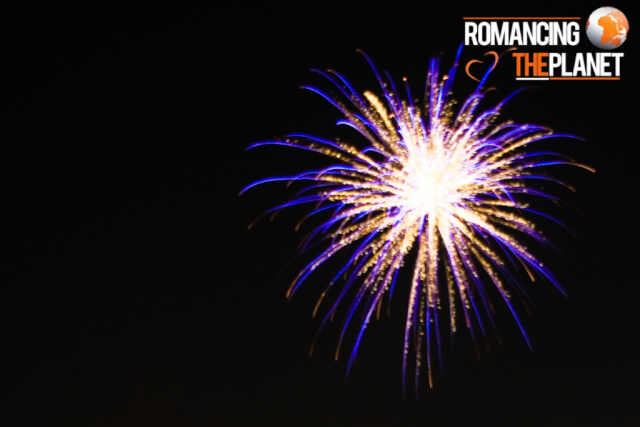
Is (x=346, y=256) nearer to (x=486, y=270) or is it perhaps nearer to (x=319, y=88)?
(x=486, y=270)


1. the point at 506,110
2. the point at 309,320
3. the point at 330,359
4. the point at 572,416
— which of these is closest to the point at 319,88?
the point at 506,110

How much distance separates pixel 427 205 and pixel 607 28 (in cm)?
396

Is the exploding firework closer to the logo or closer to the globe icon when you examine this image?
the logo

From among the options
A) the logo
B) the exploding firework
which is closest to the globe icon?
the logo

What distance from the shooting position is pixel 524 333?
8.23 meters

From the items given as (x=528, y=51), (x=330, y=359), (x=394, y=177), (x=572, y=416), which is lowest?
(x=572, y=416)

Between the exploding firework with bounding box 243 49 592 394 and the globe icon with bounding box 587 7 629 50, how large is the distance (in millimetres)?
1486

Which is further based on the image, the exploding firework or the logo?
the logo

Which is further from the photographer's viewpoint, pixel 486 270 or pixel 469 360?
pixel 469 360

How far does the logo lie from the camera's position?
780 cm

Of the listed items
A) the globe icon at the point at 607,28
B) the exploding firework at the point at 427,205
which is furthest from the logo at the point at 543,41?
the exploding firework at the point at 427,205

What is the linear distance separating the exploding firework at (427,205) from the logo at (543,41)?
0.59 metres

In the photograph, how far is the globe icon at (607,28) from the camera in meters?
7.93

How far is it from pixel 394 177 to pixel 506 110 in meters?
2.33
